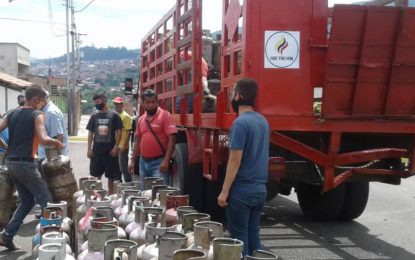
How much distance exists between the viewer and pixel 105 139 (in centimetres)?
802

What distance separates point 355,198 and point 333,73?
2.66 meters

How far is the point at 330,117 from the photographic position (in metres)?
5.14

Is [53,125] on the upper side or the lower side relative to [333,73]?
lower

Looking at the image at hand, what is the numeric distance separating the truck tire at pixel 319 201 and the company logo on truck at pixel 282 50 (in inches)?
104

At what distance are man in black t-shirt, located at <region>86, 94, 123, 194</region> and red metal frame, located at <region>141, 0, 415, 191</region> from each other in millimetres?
2932

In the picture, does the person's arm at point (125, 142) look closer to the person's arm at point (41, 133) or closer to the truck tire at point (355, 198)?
the person's arm at point (41, 133)

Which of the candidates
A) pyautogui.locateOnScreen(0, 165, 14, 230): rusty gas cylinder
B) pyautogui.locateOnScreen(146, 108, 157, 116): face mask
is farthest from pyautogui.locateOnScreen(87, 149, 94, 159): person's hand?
pyautogui.locateOnScreen(0, 165, 14, 230): rusty gas cylinder

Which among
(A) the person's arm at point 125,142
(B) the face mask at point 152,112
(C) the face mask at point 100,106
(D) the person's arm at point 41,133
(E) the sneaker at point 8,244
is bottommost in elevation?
(E) the sneaker at point 8,244

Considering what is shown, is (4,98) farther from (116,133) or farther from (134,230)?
(134,230)

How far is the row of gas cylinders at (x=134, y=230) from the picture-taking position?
9.27 ft

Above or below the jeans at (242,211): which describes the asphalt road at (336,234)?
below

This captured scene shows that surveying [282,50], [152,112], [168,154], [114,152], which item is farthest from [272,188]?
[114,152]

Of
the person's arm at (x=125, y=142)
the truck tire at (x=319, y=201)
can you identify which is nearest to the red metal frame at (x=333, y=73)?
the truck tire at (x=319, y=201)

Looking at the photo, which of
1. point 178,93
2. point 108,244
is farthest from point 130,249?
point 178,93
